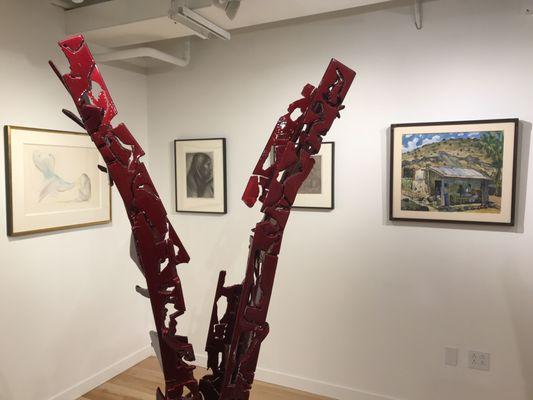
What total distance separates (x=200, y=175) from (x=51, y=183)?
103 centimetres

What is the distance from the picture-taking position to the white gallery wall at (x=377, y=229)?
91.2 inches

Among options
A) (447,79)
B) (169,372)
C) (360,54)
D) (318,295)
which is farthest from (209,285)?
(447,79)

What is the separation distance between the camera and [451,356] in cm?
248

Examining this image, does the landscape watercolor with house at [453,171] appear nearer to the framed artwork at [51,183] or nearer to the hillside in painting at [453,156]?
the hillside in painting at [453,156]

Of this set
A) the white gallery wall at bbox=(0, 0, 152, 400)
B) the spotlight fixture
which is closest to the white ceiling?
the spotlight fixture

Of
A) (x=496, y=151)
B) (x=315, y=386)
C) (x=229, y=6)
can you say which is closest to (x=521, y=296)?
(x=496, y=151)

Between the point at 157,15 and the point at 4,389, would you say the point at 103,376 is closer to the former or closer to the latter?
the point at 4,389

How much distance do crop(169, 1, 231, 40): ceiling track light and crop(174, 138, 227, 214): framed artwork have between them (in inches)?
29.6

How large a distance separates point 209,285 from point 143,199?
2.02 meters

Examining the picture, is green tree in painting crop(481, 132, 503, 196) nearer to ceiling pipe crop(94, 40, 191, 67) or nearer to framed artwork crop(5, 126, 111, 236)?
ceiling pipe crop(94, 40, 191, 67)

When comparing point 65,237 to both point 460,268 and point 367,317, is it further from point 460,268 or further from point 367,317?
point 460,268

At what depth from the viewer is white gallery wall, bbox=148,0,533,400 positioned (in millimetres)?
2316

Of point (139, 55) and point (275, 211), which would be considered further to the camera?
point (139, 55)

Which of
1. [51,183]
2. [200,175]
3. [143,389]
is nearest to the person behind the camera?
[51,183]
